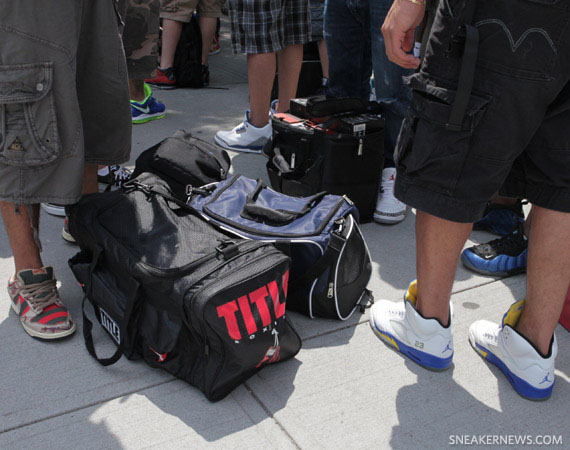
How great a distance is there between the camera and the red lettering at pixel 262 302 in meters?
1.81

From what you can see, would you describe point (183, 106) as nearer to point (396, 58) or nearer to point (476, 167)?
point (396, 58)

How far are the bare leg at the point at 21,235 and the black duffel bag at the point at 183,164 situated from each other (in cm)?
70

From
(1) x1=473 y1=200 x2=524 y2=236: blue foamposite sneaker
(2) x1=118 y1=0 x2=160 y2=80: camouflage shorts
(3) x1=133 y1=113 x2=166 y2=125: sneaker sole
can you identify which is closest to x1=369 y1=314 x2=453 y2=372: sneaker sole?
(1) x1=473 y1=200 x2=524 y2=236: blue foamposite sneaker

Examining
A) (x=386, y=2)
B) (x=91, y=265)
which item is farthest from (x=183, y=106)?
(x=91, y=265)

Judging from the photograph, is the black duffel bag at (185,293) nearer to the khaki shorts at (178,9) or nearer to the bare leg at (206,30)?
the khaki shorts at (178,9)

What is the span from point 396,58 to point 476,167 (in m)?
0.43

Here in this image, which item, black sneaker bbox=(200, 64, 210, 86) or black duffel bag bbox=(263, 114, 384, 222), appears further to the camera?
black sneaker bbox=(200, 64, 210, 86)

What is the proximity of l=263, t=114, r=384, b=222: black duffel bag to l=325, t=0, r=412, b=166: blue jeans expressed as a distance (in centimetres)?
21

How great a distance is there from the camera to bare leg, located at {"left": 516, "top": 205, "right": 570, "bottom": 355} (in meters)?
1.71

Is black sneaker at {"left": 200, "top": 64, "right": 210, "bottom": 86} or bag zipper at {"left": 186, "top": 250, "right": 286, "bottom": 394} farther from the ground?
bag zipper at {"left": 186, "top": 250, "right": 286, "bottom": 394}

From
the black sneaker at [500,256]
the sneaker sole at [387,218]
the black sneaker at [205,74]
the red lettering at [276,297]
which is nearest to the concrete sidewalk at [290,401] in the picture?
the red lettering at [276,297]

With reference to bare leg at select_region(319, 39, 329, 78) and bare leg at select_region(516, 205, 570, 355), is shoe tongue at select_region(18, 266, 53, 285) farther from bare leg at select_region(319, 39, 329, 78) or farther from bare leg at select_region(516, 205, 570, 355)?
bare leg at select_region(319, 39, 329, 78)

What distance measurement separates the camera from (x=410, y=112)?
1665 millimetres

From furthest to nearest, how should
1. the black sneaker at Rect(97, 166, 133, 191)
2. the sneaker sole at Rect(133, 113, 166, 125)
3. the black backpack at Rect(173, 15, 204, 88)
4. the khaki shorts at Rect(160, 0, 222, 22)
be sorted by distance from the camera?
the black backpack at Rect(173, 15, 204, 88) → the khaki shorts at Rect(160, 0, 222, 22) → the sneaker sole at Rect(133, 113, 166, 125) → the black sneaker at Rect(97, 166, 133, 191)
